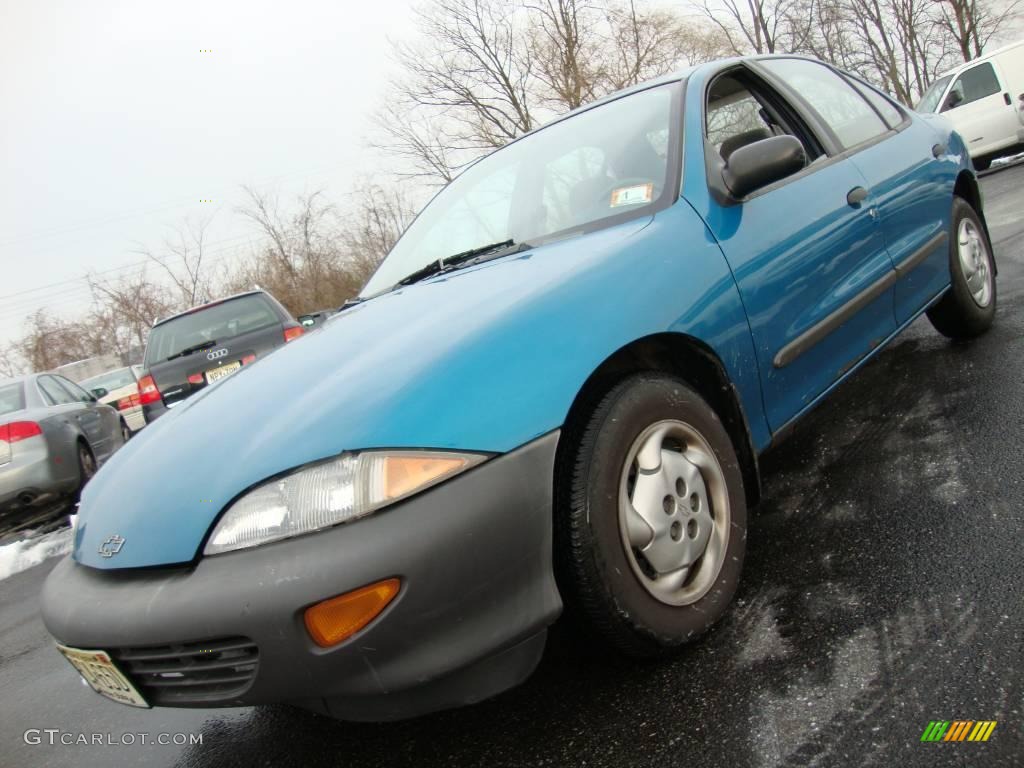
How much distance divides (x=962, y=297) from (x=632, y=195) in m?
2.29

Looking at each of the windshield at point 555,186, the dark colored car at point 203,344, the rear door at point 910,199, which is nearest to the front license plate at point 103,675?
the windshield at point 555,186

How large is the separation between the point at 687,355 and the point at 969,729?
42.8 inches

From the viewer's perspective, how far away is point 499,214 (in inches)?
112

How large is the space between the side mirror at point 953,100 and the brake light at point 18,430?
44.5 ft

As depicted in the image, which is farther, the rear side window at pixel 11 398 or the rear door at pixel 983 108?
the rear door at pixel 983 108

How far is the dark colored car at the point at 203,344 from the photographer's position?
22.0 ft

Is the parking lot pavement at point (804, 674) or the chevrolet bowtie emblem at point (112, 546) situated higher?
the chevrolet bowtie emblem at point (112, 546)

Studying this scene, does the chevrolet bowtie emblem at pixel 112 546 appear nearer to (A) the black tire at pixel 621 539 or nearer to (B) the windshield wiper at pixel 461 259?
(A) the black tire at pixel 621 539

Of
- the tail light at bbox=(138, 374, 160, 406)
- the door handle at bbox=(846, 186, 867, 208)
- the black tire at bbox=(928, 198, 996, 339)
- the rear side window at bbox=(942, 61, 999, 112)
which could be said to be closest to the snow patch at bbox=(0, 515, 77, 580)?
the tail light at bbox=(138, 374, 160, 406)

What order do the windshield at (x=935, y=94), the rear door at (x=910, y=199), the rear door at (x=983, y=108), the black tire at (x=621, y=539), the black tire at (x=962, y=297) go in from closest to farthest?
the black tire at (x=621, y=539) < the rear door at (x=910, y=199) < the black tire at (x=962, y=297) < the rear door at (x=983, y=108) < the windshield at (x=935, y=94)

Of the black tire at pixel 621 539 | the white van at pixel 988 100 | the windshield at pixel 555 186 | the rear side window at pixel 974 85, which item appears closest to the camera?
the black tire at pixel 621 539

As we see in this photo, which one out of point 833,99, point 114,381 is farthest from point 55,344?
point 833,99

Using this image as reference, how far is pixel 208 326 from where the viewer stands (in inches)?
277

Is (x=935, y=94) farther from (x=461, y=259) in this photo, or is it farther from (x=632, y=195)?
(x=461, y=259)
